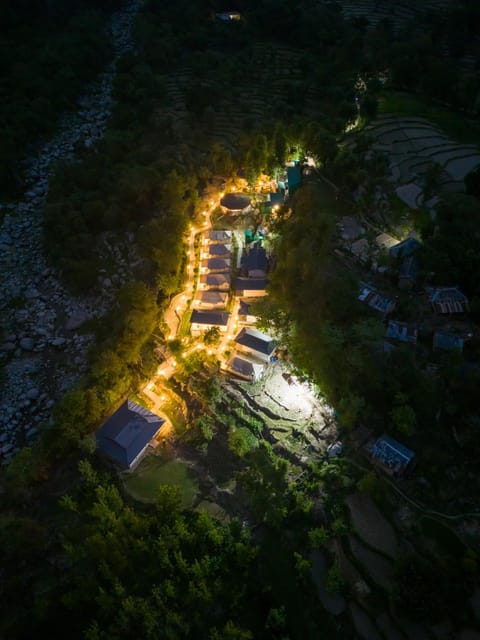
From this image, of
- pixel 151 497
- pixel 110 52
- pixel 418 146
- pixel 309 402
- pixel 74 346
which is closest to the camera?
pixel 151 497

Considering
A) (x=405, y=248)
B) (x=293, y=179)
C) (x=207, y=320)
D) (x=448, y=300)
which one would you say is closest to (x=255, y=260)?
(x=207, y=320)

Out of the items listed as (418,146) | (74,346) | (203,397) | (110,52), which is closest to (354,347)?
(203,397)

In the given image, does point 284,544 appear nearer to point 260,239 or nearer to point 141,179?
point 260,239

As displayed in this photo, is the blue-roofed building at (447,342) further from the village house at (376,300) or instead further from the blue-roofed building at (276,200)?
the blue-roofed building at (276,200)

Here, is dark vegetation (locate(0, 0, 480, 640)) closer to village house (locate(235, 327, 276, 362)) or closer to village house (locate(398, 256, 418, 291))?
village house (locate(398, 256, 418, 291))

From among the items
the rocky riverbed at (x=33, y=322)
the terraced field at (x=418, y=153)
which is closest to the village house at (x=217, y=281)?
the rocky riverbed at (x=33, y=322)

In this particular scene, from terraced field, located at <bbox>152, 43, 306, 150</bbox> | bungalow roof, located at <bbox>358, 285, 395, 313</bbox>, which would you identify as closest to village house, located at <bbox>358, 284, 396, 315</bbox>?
bungalow roof, located at <bbox>358, 285, 395, 313</bbox>

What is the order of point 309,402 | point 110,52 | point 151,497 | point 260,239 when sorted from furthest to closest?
point 110,52 → point 260,239 → point 309,402 → point 151,497
